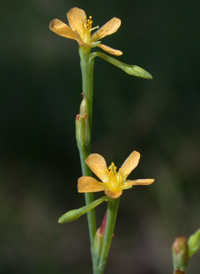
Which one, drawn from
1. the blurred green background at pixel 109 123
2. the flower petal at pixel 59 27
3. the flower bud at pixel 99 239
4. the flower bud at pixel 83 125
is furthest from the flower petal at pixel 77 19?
the blurred green background at pixel 109 123

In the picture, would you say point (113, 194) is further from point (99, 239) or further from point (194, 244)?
point (194, 244)

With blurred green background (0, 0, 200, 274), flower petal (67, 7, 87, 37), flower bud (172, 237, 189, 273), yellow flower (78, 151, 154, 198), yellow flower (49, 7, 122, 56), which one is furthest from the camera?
blurred green background (0, 0, 200, 274)

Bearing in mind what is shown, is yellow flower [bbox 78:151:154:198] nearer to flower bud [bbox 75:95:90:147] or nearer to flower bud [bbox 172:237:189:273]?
flower bud [bbox 75:95:90:147]

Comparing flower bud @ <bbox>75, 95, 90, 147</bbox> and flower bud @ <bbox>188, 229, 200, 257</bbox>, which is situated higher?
flower bud @ <bbox>75, 95, 90, 147</bbox>

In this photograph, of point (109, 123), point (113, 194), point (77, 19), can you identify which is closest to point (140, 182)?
point (113, 194)

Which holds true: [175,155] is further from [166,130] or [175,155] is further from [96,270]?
[96,270]

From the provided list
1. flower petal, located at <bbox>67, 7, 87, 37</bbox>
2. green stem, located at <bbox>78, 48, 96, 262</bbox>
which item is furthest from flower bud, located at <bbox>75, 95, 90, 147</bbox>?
flower petal, located at <bbox>67, 7, 87, 37</bbox>

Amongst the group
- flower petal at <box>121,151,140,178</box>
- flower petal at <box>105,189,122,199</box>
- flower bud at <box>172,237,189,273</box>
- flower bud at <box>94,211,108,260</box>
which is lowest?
flower bud at <box>172,237,189,273</box>
